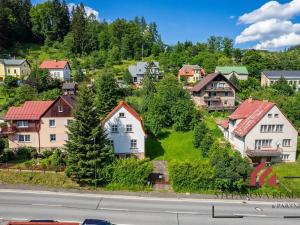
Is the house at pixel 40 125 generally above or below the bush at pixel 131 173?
above

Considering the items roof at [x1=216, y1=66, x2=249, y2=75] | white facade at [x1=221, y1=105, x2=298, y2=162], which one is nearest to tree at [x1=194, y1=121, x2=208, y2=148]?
white facade at [x1=221, y1=105, x2=298, y2=162]

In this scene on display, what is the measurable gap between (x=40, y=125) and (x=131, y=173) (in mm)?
17905

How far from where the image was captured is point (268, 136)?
1822 inches

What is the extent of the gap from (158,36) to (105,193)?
134 meters

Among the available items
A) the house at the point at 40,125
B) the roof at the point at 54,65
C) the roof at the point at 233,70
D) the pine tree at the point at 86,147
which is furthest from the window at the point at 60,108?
the roof at the point at 233,70

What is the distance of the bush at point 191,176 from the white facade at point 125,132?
10035mm

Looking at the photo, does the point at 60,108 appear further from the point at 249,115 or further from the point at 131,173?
the point at 249,115

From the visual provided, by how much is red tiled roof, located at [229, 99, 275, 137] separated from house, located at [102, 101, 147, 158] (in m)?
15.6

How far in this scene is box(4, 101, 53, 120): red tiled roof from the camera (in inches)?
1773

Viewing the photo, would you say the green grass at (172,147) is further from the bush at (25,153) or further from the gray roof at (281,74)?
the gray roof at (281,74)

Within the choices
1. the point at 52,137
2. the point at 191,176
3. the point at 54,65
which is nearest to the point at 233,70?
the point at 54,65

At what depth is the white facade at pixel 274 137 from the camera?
4581 cm

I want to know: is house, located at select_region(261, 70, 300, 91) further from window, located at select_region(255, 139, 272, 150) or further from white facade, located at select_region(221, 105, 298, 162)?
window, located at select_region(255, 139, 272, 150)

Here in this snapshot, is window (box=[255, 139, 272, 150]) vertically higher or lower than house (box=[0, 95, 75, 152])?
lower
